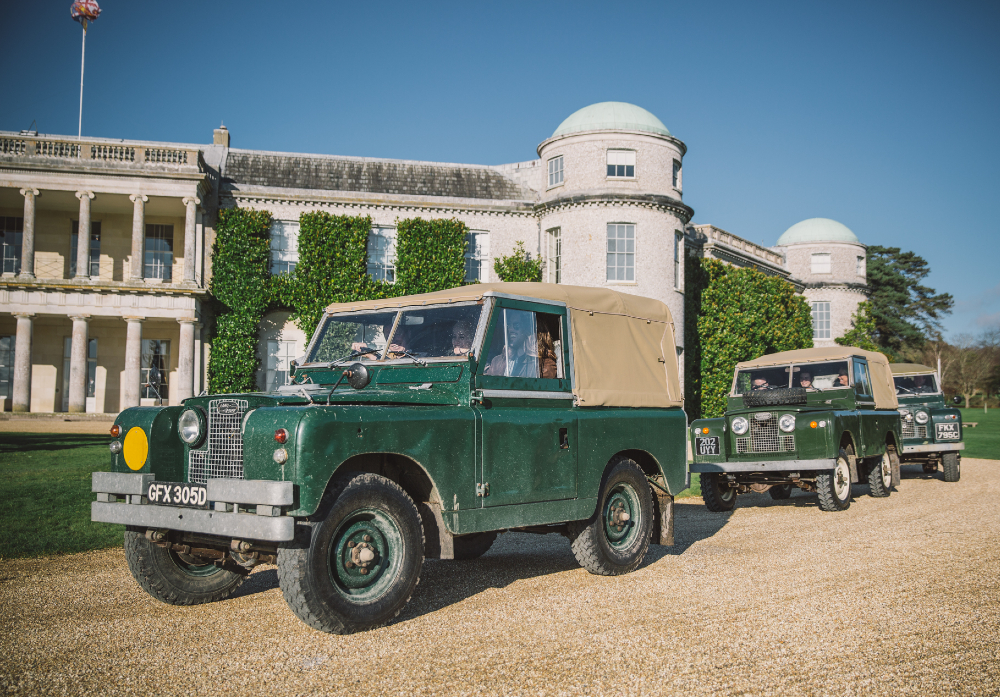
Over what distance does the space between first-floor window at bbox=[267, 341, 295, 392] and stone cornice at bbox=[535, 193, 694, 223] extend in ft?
34.1

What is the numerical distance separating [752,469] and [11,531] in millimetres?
9111

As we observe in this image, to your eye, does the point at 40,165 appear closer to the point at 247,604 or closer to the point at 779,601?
the point at 247,604

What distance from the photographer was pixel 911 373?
698 inches

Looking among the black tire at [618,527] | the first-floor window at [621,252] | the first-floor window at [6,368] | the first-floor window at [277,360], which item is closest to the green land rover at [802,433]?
the black tire at [618,527]

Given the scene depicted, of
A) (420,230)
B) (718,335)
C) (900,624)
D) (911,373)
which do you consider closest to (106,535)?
(900,624)

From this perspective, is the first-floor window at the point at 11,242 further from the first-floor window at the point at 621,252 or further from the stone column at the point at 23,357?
the first-floor window at the point at 621,252

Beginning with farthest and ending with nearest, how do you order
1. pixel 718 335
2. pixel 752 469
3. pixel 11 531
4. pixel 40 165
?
1. pixel 718 335
2. pixel 40 165
3. pixel 752 469
4. pixel 11 531

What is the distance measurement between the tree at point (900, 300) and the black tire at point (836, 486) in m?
56.6

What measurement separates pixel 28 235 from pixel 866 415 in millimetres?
25357

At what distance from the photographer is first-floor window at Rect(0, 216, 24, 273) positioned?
91.8ft

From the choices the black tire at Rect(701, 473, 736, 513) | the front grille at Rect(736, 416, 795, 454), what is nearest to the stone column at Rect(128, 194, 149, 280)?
the black tire at Rect(701, 473, 736, 513)

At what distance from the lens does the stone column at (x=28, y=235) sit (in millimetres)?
25562

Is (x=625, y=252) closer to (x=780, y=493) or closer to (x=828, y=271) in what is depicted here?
(x=780, y=493)

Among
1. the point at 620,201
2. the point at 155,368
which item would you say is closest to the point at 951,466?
the point at 620,201
